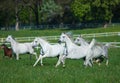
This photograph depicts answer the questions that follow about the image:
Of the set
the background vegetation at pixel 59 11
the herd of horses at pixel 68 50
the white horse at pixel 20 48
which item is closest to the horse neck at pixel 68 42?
the herd of horses at pixel 68 50

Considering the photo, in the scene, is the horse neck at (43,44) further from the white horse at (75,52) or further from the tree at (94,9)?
the tree at (94,9)

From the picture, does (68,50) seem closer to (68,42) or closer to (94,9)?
(68,42)

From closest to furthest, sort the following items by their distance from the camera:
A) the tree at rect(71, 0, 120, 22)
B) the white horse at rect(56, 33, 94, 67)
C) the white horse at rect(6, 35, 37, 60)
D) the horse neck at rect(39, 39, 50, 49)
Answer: the white horse at rect(56, 33, 94, 67) < the horse neck at rect(39, 39, 50, 49) < the white horse at rect(6, 35, 37, 60) < the tree at rect(71, 0, 120, 22)

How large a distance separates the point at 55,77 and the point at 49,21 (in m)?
89.3

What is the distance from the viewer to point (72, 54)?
2053 centimetres

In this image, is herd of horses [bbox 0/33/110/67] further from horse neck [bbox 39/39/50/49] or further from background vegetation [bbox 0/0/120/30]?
background vegetation [bbox 0/0/120/30]

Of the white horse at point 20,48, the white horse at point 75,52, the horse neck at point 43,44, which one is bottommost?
the white horse at point 20,48

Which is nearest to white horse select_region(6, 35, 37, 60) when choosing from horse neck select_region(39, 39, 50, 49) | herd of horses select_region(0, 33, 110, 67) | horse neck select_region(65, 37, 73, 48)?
herd of horses select_region(0, 33, 110, 67)

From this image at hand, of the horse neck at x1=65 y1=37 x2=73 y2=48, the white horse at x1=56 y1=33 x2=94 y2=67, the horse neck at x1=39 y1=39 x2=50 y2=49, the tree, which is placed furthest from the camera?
the tree

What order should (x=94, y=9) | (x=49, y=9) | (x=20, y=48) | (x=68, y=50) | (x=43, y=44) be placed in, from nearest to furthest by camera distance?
(x=68, y=50) < (x=43, y=44) < (x=20, y=48) < (x=94, y=9) < (x=49, y=9)

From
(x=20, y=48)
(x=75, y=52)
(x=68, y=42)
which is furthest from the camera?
(x=20, y=48)

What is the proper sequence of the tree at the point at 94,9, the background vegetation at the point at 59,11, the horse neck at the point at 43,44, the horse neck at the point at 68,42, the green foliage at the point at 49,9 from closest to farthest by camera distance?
the horse neck at the point at 68,42 < the horse neck at the point at 43,44 < the tree at the point at 94,9 < the background vegetation at the point at 59,11 < the green foliage at the point at 49,9

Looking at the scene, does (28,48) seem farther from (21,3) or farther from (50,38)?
(21,3)

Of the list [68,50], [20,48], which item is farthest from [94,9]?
[68,50]
